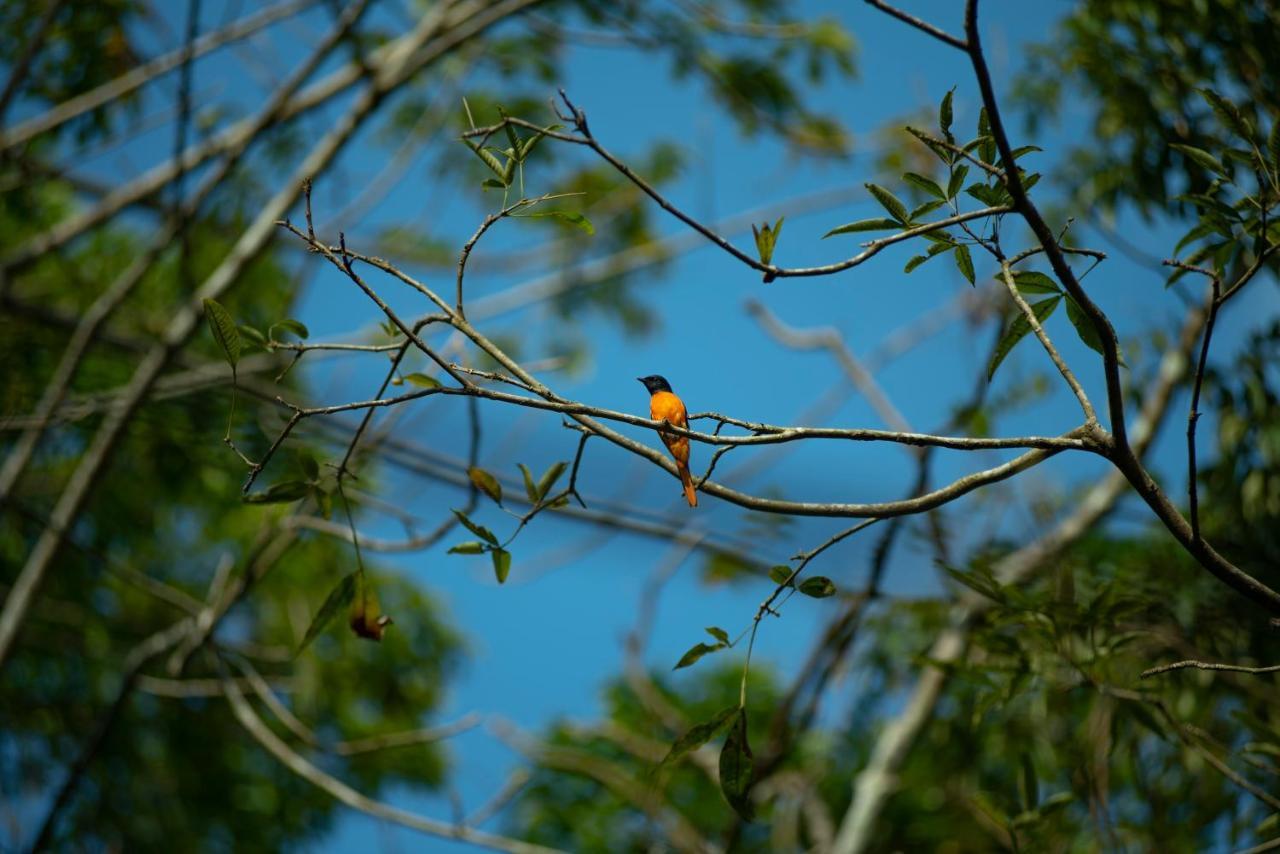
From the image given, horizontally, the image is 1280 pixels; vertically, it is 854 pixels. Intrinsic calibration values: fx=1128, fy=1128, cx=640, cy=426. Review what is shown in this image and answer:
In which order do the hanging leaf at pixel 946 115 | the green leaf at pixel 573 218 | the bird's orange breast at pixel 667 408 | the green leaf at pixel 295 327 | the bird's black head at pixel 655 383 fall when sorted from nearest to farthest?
the hanging leaf at pixel 946 115
the green leaf at pixel 573 218
the green leaf at pixel 295 327
the bird's orange breast at pixel 667 408
the bird's black head at pixel 655 383

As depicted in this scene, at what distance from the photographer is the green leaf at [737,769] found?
1528 millimetres

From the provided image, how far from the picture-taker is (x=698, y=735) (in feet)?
5.15

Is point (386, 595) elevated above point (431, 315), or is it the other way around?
point (386, 595)

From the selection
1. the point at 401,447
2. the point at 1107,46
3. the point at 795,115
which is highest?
the point at 795,115

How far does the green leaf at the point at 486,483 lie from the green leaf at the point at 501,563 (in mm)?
82

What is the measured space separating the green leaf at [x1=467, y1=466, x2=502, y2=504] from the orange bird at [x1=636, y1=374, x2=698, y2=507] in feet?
0.84

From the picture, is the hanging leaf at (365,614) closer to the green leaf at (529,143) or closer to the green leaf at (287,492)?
the green leaf at (287,492)

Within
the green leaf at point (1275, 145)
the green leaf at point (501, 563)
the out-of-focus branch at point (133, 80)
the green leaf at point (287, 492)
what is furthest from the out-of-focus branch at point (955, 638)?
the out-of-focus branch at point (133, 80)

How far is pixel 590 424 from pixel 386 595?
8.46 metres

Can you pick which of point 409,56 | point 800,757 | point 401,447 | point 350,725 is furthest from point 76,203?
point 401,447

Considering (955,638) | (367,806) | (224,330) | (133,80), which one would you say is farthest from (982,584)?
(133,80)

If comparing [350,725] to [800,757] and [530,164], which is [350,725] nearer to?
[800,757]

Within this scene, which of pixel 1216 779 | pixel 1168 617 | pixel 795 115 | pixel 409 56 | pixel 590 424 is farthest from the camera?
pixel 795 115

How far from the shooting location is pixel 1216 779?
3.20 meters
